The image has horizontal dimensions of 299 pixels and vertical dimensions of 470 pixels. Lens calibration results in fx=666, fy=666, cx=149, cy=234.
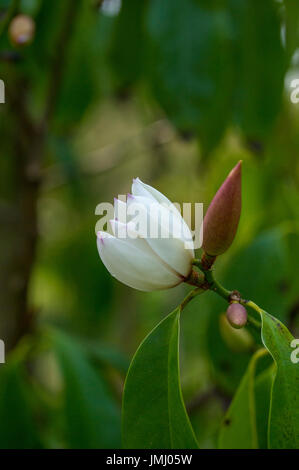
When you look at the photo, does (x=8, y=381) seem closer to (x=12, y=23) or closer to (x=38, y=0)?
(x=12, y=23)

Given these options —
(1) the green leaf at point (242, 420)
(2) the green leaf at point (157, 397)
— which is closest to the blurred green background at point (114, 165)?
(1) the green leaf at point (242, 420)

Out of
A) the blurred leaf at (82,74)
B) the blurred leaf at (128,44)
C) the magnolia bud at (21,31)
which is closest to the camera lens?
the magnolia bud at (21,31)

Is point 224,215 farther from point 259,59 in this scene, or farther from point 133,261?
point 259,59

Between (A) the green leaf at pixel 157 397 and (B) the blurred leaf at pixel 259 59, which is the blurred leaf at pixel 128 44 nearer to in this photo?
(B) the blurred leaf at pixel 259 59

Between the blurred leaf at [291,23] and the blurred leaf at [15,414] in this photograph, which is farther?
the blurred leaf at [291,23]

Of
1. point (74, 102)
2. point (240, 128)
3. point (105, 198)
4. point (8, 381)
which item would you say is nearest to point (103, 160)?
point (105, 198)

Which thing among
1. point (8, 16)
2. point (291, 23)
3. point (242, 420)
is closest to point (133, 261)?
point (242, 420)
